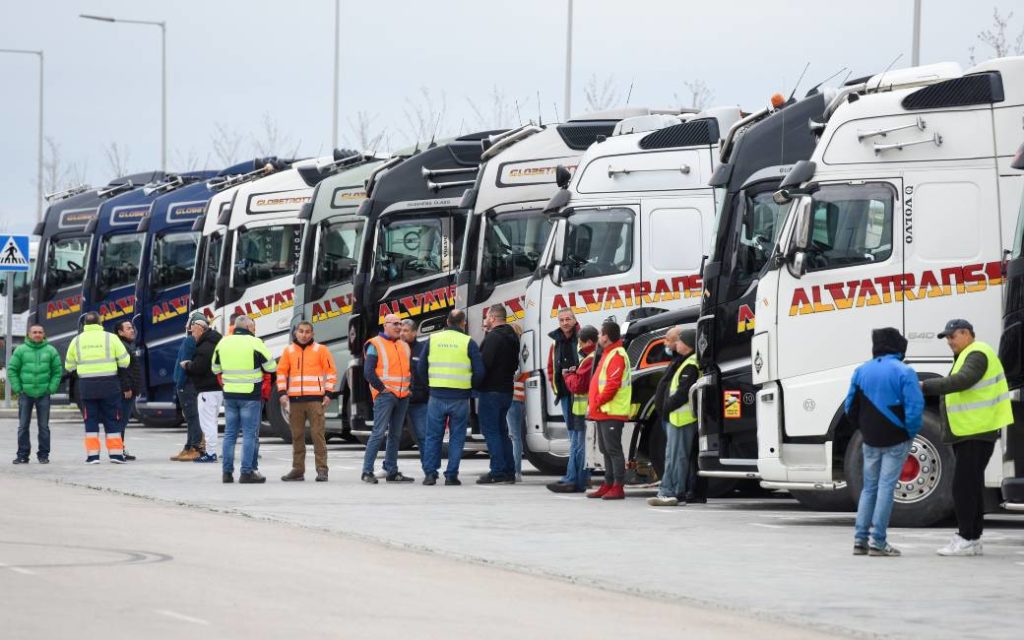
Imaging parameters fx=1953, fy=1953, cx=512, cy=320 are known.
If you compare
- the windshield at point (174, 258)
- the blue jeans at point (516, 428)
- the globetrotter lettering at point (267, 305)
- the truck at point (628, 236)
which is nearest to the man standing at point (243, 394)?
the blue jeans at point (516, 428)

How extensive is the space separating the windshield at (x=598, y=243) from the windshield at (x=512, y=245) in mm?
2141

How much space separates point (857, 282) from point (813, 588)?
15.1ft

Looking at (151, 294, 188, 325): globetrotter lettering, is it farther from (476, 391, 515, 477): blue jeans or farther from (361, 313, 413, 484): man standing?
(476, 391, 515, 477): blue jeans

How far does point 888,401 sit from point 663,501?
446cm

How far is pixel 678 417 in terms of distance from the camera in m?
17.4

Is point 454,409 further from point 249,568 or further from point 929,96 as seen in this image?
point 249,568

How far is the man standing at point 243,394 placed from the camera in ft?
64.8

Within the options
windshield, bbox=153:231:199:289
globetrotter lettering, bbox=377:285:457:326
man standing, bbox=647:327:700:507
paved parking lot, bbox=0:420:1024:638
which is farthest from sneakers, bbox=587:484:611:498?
windshield, bbox=153:231:199:289

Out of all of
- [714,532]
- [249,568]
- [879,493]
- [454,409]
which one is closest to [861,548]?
[879,493]

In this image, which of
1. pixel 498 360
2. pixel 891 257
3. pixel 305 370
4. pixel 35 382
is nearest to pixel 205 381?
pixel 35 382

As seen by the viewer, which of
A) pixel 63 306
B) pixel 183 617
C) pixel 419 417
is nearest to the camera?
pixel 183 617

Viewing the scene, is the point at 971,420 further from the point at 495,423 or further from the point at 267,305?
the point at 267,305

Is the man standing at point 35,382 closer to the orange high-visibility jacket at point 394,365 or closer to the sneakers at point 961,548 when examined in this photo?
the orange high-visibility jacket at point 394,365

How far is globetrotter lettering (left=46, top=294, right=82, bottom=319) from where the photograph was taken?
3384cm
